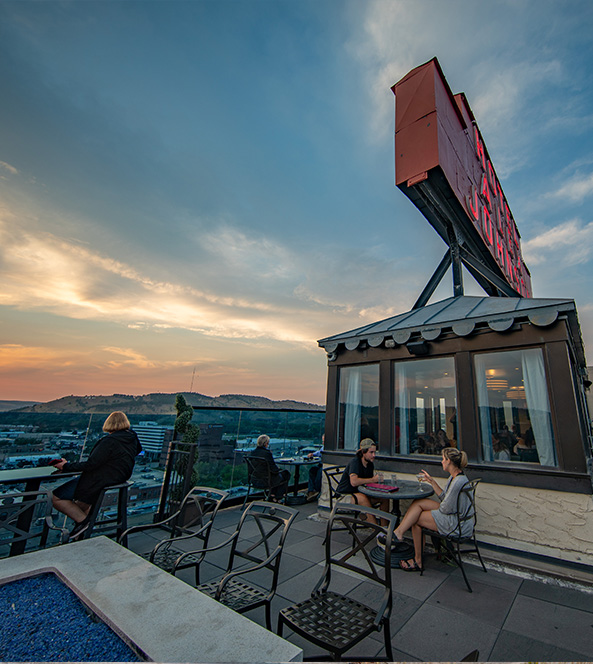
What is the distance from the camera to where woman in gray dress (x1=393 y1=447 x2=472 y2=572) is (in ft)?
9.89

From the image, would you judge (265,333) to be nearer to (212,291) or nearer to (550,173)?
(212,291)

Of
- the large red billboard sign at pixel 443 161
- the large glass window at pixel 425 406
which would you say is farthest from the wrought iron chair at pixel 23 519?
the large red billboard sign at pixel 443 161

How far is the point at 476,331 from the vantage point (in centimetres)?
420

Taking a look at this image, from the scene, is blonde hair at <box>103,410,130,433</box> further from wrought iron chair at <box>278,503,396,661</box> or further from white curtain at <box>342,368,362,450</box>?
white curtain at <box>342,368,362,450</box>

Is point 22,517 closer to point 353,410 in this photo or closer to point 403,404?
point 353,410

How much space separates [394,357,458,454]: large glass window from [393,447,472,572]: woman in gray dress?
3.65 ft

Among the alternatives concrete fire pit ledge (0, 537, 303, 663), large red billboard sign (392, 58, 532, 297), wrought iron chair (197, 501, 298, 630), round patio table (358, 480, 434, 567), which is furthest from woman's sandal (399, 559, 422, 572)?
large red billboard sign (392, 58, 532, 297)

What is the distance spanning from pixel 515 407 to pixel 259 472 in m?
3.92

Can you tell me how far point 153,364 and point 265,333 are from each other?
15.1ft

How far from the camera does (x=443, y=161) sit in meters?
4.40

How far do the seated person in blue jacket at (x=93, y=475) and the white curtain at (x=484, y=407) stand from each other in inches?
169

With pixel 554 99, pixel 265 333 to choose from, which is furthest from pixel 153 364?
pixel 554 99

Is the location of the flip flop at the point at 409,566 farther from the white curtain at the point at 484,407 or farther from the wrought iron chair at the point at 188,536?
the wrought iron chair at the point at 188,536

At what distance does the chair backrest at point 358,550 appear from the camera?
1.74m
